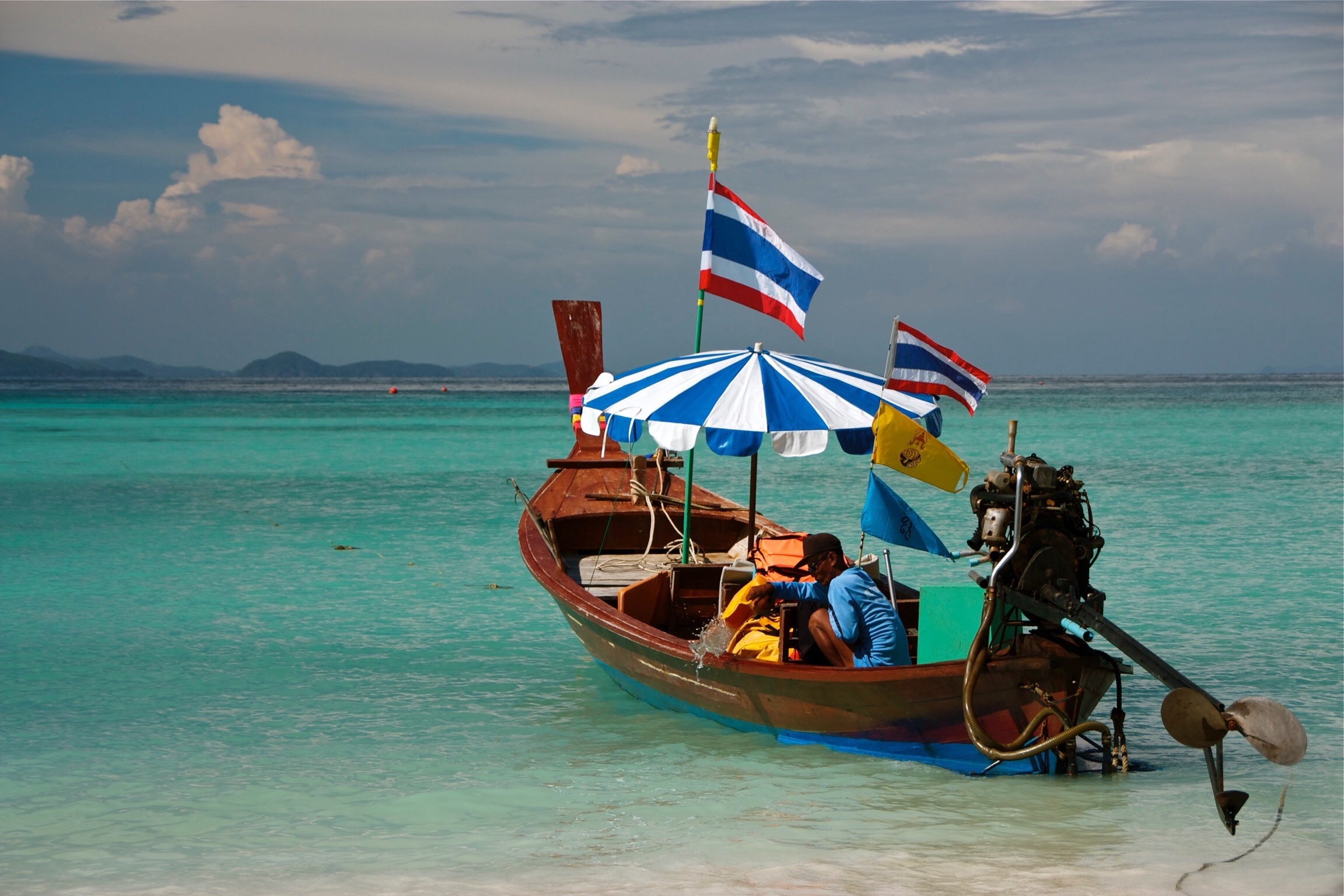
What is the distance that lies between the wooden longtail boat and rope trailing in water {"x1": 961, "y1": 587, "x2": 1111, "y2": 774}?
0.06 metres

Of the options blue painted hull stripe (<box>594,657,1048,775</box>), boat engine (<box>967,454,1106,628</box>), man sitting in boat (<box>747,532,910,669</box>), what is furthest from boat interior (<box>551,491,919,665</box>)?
boat engine (<box>967,454,1106,628</box>)

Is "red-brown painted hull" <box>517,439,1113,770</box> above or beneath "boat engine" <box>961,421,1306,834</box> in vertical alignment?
beneath

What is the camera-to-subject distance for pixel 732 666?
6789 mm

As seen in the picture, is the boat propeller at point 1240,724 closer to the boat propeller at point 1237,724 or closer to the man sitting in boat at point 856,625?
the boat propeller at point 1237,724

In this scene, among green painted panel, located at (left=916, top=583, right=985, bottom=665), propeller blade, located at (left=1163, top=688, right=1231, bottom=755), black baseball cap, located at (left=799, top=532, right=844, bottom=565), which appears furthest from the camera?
black baseball cap, located at (left=799, top=532, right=844, bottom=565)

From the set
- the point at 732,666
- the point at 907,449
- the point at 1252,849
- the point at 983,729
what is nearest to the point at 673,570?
the point at 732,666

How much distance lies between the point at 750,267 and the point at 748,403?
1.49 metres

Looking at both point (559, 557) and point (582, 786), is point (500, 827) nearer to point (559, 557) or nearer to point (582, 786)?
point (582, 786)

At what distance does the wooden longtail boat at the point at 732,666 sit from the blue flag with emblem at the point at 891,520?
0.75 meters

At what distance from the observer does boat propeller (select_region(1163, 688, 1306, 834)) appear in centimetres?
475

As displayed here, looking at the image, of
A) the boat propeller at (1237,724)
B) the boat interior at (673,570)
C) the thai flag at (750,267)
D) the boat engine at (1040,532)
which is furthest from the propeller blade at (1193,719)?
the thai flag at (750,267)

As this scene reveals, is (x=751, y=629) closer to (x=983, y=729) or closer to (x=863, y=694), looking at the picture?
(x=863, y=694)

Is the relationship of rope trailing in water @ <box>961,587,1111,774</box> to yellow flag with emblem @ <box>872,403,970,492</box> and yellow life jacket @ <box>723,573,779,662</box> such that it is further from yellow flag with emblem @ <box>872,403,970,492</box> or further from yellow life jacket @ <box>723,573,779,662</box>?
yellow life jacket @ <box>723,573,779,662</box>

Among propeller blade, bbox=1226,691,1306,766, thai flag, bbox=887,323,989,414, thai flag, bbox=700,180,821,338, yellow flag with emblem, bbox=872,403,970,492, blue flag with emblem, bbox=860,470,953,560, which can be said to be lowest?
propeller blade, bbox=1226,691,1306,766
